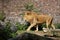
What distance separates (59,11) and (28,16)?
4.14 metres

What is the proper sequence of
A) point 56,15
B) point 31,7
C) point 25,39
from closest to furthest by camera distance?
point 25,39, point 31,7, point 56,15

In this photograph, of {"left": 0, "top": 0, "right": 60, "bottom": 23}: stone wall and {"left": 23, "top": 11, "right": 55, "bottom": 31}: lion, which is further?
{"left": 0, "top": 0, "right": 60, "bottom": 23}: stone wall

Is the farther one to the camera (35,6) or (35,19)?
(35,6)

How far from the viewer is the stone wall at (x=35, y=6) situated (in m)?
14.8

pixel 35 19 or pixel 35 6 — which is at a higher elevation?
pixel 35 6

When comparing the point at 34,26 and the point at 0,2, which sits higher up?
the point at 0,2

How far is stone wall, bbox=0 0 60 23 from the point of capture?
14.8 metres

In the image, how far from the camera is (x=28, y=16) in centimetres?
1170

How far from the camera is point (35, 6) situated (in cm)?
1519

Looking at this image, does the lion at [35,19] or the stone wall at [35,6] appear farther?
the stone wall at [35,6]

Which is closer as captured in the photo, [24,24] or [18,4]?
[24,24]

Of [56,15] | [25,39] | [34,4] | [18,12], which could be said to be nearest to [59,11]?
[56,15]

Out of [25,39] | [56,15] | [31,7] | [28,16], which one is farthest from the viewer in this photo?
[56,15]

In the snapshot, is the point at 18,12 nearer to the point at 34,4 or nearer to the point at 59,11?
the point at 34,4
